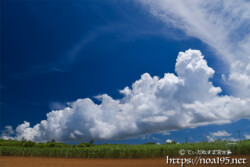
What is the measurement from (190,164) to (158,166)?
112 inches

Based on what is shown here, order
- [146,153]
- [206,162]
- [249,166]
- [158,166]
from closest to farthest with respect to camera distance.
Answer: [249,166], [158,166], [206,162], [146,153]

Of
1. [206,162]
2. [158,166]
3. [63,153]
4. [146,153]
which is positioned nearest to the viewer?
[158,166]

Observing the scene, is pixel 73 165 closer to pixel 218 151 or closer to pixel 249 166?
pixel 249 166

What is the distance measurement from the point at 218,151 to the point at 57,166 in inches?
682

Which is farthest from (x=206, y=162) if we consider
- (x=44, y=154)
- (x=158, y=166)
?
(x=44, y=154)

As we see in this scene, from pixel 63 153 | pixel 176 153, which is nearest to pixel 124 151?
pixel 176 153

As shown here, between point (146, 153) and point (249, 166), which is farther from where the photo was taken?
point (146, 153)

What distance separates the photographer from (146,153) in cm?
2281

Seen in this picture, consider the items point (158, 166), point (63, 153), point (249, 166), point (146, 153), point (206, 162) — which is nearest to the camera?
point (249, 166)

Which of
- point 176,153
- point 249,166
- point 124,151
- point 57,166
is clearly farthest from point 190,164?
Result: point 57,166

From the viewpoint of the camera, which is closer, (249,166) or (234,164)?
(249,166)

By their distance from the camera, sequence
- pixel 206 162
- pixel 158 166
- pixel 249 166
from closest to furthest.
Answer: pixel 249 166
pixel 158 166
pixel 206 162

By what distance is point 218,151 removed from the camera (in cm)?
2295

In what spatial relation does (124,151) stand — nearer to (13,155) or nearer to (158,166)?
(158,166)
